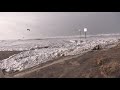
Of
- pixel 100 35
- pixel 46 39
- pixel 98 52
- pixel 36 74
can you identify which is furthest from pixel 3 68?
pixel 100 35

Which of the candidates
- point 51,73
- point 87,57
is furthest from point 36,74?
point 87,57

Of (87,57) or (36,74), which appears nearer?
(36,74)

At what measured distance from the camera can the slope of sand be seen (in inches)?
323

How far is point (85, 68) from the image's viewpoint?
886 centimetres

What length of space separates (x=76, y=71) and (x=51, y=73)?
923 millimetres

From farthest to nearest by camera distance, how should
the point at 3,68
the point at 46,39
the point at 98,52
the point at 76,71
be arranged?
the point at 46,39 < the point at 3,68 < the point at 98,52 < the point at 76,71

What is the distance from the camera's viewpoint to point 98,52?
35.8 feet

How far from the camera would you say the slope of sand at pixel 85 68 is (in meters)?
8.20
